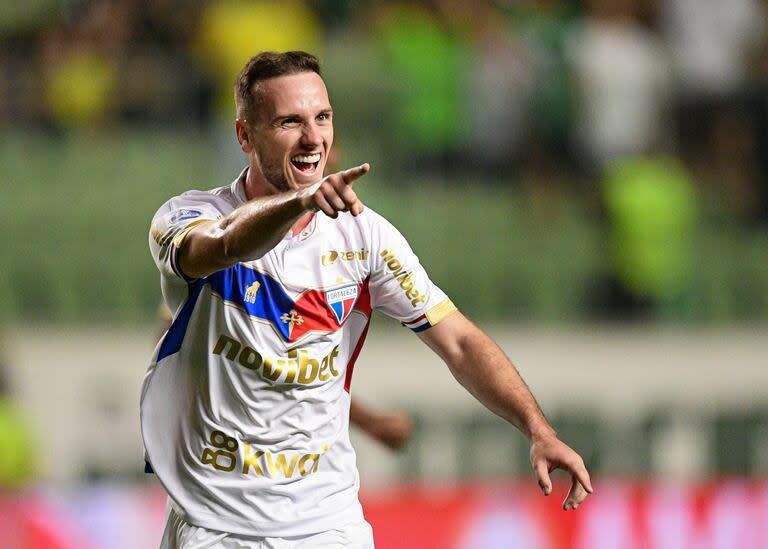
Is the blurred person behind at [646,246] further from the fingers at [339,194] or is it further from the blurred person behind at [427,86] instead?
the fingers at [339,194]

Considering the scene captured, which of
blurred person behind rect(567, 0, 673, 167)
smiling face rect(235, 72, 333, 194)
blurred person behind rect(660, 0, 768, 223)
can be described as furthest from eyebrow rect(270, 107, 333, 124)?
blurred person behind rect(660, 0, 768, 223)

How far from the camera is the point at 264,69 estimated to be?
398cm

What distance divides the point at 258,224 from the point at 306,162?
1.48 ft

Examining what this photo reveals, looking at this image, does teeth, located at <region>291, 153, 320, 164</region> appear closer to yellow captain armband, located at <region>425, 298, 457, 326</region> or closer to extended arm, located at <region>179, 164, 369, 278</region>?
extended arm, located at <region>179, 164, 369, 278</region>

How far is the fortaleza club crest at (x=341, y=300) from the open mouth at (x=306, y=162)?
1.21ft

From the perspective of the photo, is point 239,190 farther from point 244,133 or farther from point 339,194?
point 339,194

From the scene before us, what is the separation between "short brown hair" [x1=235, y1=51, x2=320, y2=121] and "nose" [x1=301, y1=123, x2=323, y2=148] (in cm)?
17

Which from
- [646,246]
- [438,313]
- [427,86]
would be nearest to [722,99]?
[646,246]

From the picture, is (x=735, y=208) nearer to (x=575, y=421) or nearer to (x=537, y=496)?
(x=575, y=421)

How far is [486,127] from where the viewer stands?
11.6 meters

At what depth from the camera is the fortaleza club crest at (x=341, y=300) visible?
4141mm

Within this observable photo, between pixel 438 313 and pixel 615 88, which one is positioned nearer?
pixel 438 313

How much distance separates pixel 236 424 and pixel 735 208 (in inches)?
328

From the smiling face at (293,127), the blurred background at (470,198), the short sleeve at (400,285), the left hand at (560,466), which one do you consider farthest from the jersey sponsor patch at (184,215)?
the blurred background at (470,198)
